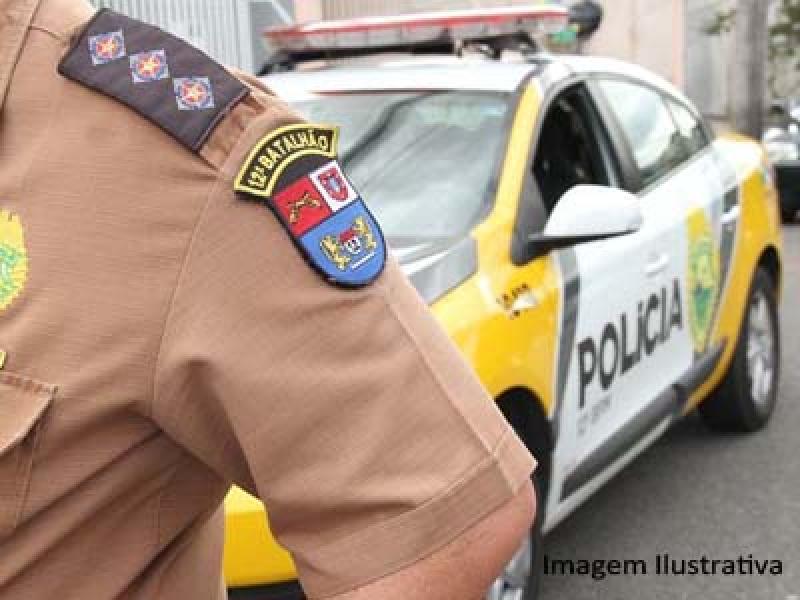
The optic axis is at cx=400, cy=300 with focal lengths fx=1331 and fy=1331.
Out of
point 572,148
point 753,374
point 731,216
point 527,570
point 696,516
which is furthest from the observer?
point 753,374

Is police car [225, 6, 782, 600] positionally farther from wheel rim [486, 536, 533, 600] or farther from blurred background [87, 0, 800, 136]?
blurred background [87, 0, 800, 136]

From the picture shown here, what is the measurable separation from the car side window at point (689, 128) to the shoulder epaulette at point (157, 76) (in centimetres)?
385

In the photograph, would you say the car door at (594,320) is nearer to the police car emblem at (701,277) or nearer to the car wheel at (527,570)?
the car wheel at (527,570)

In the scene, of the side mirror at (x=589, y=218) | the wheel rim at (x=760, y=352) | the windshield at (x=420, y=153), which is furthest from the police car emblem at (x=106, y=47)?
the wheel rim at (x=760, y=352)

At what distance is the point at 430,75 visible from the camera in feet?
12.6

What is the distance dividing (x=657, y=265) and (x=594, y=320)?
520mm

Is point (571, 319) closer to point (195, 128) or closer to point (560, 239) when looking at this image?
point (560, 239)

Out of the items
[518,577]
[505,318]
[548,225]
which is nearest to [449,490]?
[505,318]

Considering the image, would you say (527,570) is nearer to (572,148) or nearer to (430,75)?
(572,148)

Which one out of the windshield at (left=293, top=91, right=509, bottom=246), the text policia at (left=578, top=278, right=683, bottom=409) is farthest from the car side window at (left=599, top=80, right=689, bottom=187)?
the windshield at (left=293, top=91, right=509, bottom=246)

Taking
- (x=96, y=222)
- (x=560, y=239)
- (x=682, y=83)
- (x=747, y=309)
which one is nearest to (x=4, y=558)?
(x=96, y=222)

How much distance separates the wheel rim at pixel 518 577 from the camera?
3104 mm

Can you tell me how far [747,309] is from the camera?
4.91 metres

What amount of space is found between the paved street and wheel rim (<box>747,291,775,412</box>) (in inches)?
6.0
